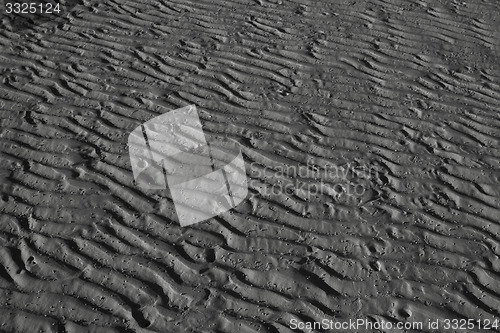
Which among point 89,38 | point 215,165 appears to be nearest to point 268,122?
point 215,165

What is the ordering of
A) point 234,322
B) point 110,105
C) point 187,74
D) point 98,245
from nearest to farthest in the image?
point 234,322, point 98,245, point 110,105, point 187,74

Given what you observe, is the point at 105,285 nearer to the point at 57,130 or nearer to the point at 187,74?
the point at 57,130

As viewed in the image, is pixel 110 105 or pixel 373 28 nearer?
pixel 110 105

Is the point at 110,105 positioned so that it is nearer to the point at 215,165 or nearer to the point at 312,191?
the point at 215,165

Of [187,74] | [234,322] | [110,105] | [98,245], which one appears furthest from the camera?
[187,74]

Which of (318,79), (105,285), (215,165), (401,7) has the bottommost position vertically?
(105,285)

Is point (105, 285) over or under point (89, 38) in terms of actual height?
under
